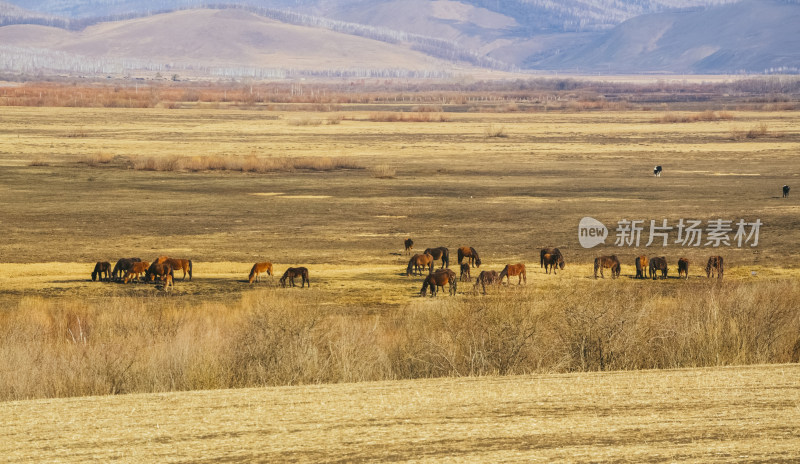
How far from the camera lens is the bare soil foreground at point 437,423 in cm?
1081

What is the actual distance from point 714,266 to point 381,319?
10.2m

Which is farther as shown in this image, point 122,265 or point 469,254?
point 469,254

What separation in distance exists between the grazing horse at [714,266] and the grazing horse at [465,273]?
5.88 m

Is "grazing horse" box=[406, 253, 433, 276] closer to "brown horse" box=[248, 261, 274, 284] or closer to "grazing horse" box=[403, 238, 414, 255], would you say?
"grazing horse" box=[403, 238, 414, 255]

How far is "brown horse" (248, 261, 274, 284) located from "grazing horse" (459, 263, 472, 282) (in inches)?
184

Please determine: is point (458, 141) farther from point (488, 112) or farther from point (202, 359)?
point (202, 359)

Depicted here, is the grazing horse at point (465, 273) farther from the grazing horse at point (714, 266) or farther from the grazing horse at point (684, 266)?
the grazing horse at point (714, 266)

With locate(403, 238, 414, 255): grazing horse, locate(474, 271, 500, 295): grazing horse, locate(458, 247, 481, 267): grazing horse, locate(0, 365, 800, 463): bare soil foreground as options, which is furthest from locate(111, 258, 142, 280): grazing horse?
locate(0, 365, 800, 463): bare soil foreground

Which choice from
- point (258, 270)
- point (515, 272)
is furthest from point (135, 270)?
point (515, 272)

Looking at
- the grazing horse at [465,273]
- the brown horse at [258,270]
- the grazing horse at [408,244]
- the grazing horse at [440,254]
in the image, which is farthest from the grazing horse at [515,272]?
the grazing horse at [408,244]

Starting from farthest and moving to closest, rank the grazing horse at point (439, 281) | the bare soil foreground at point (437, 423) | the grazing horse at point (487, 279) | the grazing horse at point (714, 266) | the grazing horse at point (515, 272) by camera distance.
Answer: the grazing horse at point (714, 266) < the grazing horse at point (515, 272) < the grazing horse at point (439, 281) < the grazing horse at point (487, 279) < the bare soil foreground at point (437, 423)

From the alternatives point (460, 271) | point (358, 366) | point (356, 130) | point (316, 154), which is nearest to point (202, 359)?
point (358, 366)

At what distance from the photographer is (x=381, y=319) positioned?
21219 mm

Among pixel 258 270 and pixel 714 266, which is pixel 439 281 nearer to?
pixel 258 270
